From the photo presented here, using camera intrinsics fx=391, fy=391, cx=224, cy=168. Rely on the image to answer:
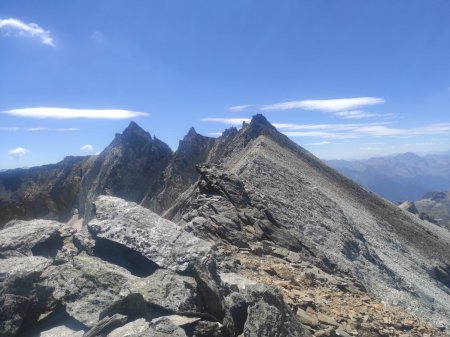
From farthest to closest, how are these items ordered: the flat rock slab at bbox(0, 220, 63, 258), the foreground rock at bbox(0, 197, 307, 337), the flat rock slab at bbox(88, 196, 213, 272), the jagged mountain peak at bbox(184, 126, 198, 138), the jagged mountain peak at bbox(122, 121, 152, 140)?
the jagged mountain peak at bbox(122, 121, 152, 140), the jagged mountain peak at bbox(184, 126, 198, 138), the flat rock slab at bbox(0, 220, 63, 258), the flat rock slab at bbox(88, 196, 213, 272), the foreground rock at bbox(0, 197, 307, 337)

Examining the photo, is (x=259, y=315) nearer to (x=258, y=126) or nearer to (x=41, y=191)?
(x=258, y=126)

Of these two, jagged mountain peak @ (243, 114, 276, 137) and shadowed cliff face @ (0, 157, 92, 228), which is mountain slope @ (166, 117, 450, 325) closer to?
jagged mountain peak @ (243, 114, 276, 137)

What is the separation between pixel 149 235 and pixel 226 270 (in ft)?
15.7

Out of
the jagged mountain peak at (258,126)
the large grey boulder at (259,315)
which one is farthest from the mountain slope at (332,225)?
the large grey boulder at (259,315)

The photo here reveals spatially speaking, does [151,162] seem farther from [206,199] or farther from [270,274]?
[270,274]

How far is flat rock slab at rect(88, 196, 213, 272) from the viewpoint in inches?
610

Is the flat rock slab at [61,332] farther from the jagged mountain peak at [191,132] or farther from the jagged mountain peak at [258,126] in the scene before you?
the jagged mountain peak at [191,132]

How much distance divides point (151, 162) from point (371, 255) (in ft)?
292

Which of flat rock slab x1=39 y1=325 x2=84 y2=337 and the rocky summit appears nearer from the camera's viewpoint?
flat rock slab x1=39 y1=325 x2=84 y2=337

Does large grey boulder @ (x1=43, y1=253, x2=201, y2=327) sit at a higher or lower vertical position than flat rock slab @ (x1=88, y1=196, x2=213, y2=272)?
lower

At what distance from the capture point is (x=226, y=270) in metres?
19.5

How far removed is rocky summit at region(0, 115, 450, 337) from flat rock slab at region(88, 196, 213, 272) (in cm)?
5

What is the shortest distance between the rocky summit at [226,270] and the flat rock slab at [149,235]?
5 cm

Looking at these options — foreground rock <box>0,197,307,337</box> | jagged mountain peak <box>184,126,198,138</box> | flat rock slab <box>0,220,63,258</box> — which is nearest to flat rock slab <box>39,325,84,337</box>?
foreground rock <box>0,197,307,337</box>
